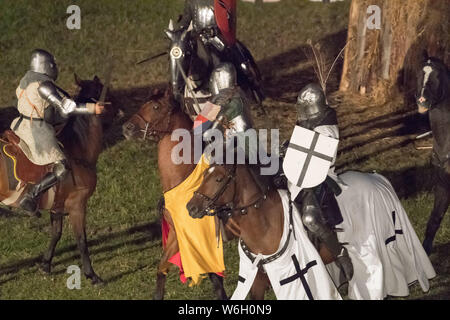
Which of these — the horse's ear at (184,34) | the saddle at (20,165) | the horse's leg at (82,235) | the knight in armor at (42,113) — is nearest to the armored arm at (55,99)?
the knight in armor at (42,113)

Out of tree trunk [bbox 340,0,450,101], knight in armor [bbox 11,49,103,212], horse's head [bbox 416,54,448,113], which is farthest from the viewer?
tree trunk [bbox 340,0,450,101]

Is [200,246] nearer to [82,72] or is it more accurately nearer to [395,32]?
[395,32]

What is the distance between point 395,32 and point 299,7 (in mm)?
6330

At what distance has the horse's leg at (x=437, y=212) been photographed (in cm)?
1465

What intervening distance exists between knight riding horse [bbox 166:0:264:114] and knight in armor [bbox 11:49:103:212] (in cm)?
165

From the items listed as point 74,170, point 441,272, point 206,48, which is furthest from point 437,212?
point 74,170

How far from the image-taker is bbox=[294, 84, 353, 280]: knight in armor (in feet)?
39.7

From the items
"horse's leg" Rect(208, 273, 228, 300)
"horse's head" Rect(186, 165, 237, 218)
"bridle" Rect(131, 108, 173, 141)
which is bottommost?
"horse's leg" Rect(208, 273, 228, 300)

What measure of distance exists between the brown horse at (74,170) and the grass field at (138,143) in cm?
95

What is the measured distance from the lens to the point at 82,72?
2258 centimetres

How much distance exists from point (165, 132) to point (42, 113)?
1.70 meters

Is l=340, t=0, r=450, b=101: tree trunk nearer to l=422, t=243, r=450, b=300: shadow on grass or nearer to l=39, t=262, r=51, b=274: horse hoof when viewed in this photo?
l=422, t=243, r=450, b=300: shadow on grass

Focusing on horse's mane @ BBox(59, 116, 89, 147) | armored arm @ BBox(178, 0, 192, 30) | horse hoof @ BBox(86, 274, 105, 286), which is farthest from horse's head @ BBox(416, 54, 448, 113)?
horse hoof @ BBox(86, 274, 105, 286)
